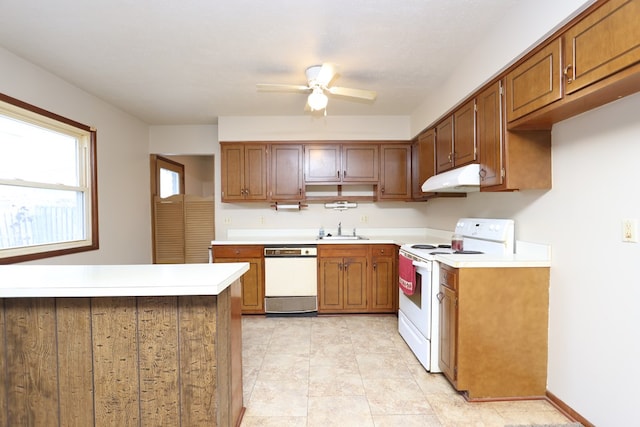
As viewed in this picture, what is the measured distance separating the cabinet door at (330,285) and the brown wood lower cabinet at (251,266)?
2.30 feet

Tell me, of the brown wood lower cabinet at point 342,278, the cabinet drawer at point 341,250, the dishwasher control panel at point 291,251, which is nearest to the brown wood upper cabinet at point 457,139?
the cabinet drawer at point 341,250

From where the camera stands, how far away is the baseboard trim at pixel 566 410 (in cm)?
172

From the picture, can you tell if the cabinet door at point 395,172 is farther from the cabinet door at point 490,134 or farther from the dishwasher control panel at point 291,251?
the cabinet door at point 490,134

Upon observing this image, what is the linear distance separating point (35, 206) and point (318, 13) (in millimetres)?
2728

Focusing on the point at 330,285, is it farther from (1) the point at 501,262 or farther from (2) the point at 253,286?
(1) the point at 501,262

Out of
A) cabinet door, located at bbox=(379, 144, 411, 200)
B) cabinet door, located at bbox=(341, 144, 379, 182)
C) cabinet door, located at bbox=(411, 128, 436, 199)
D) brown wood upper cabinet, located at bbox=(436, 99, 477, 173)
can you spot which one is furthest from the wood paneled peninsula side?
cabinet door, located at bbox=(379, 144, 411, 200)

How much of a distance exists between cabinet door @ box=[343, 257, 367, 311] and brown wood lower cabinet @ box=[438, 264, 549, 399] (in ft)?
5.42

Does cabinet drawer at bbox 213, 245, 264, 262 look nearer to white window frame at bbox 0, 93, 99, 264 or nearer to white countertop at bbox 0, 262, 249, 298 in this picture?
white window frame at bbox 0, 93, 99, 264

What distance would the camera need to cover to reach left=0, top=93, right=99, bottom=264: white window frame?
7.56 ft

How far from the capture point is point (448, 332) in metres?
2.13

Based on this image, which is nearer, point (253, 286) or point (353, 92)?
point (353, 92)

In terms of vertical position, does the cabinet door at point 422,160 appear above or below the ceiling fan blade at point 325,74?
below

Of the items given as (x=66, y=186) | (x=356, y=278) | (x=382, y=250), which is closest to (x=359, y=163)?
(x=382, y=250)

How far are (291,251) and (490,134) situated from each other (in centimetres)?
235
